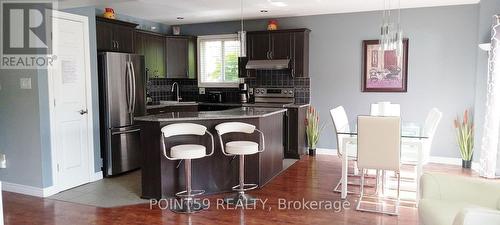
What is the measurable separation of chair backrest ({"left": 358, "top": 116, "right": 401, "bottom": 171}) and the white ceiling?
2402 mm

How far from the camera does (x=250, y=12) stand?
21.0 feet

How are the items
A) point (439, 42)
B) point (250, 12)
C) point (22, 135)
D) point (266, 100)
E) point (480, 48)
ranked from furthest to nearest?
point (266, 100) < point (250, 12) < point (439, 42) < point (480, 48) < point (22, 135)

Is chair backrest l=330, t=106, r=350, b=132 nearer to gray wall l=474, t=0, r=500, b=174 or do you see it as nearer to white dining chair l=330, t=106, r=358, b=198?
white dining chair l=330, t=106, r=358, b=198

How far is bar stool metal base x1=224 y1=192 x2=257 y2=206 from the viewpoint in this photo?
4032mm

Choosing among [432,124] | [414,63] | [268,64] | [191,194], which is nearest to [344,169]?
[432,124]

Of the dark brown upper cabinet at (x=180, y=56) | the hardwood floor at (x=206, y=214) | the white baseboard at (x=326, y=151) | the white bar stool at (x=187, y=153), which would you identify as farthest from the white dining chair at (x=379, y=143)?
the dark brown upper cabinet at (x=180, y=56)

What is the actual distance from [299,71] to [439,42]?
220 cm

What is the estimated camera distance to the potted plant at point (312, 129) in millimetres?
6578

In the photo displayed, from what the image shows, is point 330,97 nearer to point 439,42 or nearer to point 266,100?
point 266,100

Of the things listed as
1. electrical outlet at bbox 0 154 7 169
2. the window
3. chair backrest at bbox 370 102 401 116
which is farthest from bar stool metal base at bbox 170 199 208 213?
the window

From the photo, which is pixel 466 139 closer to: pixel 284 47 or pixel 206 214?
pixel 284 47

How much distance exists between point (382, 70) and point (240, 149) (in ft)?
11.2

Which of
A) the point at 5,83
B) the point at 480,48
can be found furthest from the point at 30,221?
the point at 480,48

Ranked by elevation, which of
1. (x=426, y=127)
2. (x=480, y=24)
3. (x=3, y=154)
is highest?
(x=480, y=24)
